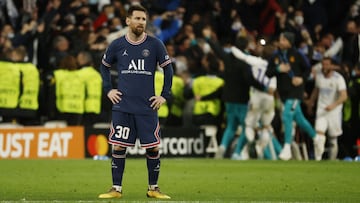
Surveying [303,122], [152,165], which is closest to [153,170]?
[152,165]

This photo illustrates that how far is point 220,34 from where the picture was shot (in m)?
30.2

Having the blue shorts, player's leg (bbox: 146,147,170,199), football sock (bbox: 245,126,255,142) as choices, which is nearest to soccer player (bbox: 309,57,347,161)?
football sock (bbox: 245,126,255,142)

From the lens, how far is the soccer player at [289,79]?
76.4 ft

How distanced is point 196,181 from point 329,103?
880 cm

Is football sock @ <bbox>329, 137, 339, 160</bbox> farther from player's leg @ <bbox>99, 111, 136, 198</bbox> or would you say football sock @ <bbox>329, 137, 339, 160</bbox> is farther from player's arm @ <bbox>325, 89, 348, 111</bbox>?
player's leg @ <bbox>99, 111, 136, 198</bbox>

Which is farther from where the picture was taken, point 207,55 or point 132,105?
point 207,55

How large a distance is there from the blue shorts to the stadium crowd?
34.5 ft

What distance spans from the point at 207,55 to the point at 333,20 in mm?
6361

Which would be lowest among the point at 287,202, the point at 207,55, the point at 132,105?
the point at 287,202

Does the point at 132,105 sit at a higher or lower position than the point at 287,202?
higher

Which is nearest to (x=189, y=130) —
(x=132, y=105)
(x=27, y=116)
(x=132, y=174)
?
(x=27, y=116)

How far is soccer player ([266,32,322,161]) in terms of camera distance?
23281 mm

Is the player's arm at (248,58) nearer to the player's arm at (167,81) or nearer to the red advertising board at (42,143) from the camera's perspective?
the red advertising board at (42,143)

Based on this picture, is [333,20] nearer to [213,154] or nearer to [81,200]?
[213,154]
